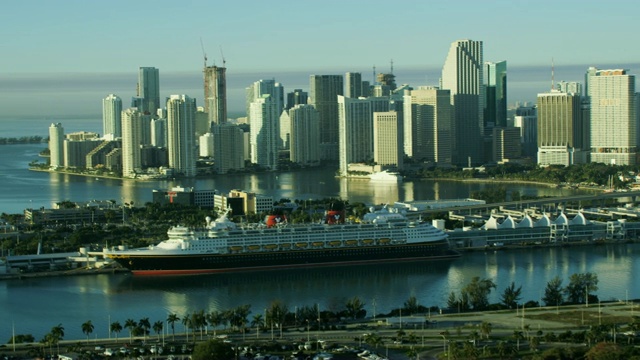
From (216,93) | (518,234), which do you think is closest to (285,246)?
(518,234)

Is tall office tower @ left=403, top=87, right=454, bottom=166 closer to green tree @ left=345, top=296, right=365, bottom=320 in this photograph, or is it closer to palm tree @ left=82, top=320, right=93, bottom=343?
green tree @ left=345, top=296, right=365, bottom=320

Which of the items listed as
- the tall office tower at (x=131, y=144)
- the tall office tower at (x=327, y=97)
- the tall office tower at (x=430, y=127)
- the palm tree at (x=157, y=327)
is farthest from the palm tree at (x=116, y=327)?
the tall office tower at (x=327, y=97)

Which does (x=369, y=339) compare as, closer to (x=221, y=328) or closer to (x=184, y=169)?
(x=221, y=328)

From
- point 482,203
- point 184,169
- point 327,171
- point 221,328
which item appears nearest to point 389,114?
point 327,171

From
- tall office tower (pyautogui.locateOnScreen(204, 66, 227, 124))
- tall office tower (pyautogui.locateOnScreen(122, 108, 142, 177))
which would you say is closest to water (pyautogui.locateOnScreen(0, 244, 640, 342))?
tall office tower (pyautogui.locateOnScreen(122, 108, 142, 177))

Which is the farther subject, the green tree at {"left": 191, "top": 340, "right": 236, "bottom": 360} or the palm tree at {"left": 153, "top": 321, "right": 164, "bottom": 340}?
the palm tree at {"left": 153, "top": 321, "right": 164, "bottom": 340}

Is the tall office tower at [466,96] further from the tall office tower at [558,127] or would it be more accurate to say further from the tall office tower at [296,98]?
the tall office tower at [296,98]
